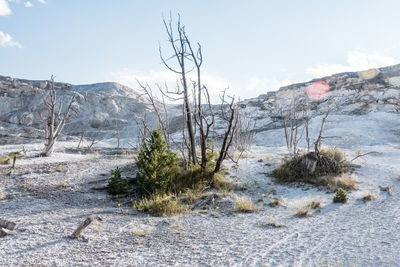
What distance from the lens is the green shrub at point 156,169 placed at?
844 cm

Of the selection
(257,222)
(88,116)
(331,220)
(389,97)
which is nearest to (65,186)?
(257,222)

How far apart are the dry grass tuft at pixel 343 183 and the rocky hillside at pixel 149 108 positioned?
2677cm

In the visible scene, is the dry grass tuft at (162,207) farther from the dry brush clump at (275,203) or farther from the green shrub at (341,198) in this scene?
the green shrub at (341,198)

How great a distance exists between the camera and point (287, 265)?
4.26 metres

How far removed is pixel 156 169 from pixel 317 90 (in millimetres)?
48530

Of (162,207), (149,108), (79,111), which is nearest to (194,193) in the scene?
(162,207)

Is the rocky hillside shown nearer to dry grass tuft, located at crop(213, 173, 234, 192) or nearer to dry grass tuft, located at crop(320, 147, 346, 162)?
dry grass tuft, located at crop(320, 147, 346, 162)

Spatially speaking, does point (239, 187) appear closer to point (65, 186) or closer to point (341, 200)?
point (341, 200)

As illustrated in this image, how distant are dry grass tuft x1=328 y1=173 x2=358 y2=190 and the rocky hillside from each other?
26771mm

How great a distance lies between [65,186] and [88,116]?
49.5 m

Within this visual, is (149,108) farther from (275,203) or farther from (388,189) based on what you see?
(388,189)

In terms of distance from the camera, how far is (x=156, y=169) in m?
8.52

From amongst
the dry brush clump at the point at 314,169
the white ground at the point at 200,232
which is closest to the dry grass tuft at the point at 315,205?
the white ground at the point at 200,232

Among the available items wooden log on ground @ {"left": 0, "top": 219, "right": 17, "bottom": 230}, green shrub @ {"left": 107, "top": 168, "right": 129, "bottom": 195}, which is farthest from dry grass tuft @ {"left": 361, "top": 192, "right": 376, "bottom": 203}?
wooden log on ground @ {"left": 0, "top": 219, "right": 17, "bottom": 230}
